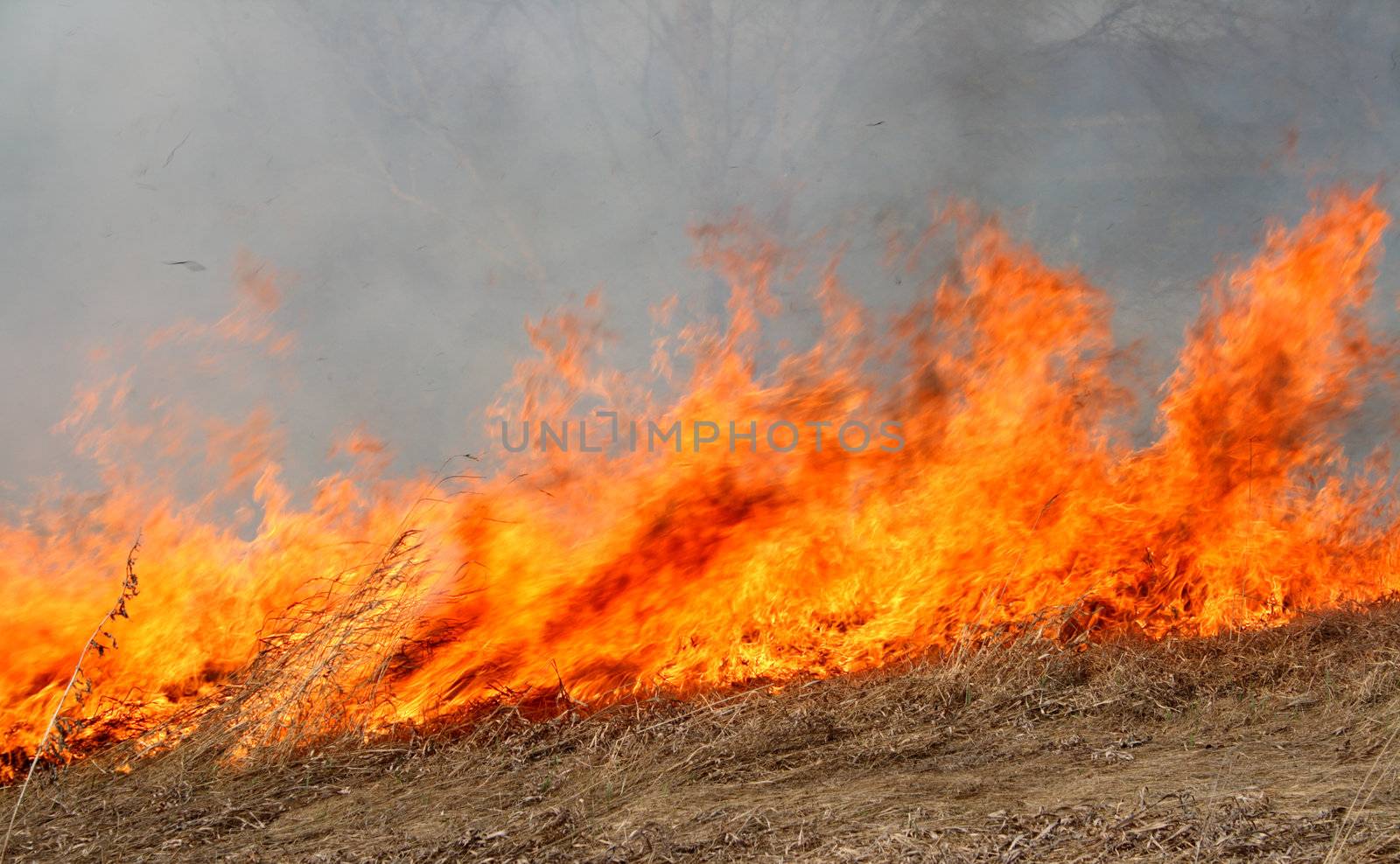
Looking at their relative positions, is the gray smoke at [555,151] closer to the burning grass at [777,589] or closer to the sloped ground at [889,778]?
the burning grass at [777,589]

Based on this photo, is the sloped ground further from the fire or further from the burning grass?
the fire

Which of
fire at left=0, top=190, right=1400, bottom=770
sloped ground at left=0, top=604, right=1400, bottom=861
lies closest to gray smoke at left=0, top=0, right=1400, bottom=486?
fire at left=0, top=190, right=1400, bottom=770

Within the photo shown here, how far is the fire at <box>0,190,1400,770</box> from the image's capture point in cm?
564

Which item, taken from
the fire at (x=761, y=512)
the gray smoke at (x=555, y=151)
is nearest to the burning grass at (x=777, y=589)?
the fire at (x=761, y=512)

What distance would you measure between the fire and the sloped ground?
0.41 m

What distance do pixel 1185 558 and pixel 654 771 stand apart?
3572 mm

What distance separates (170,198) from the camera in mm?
6301

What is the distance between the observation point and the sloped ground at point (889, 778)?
3670 millimetres

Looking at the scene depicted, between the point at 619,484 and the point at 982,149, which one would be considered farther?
the point at 982,149

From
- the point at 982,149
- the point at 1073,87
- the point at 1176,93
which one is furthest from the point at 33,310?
the point at 1176,93

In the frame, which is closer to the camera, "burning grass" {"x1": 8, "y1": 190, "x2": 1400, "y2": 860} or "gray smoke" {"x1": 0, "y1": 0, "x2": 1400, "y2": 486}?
"burning grass" {"x1": 8, "y1": 190, "x2": 1400, "y2": 860}

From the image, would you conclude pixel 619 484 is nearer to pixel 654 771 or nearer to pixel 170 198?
pixel 654 771

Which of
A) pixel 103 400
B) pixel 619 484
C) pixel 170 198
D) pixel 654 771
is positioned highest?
pixel 170 198

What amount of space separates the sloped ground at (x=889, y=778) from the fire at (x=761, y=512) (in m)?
0.41
